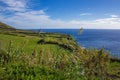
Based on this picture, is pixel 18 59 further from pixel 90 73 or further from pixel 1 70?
pixel 90 73

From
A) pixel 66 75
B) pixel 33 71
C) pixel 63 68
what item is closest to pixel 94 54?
pixel 63 68

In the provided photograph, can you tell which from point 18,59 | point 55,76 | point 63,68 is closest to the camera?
point 55,76

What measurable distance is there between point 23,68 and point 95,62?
4.06m

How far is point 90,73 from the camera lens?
11.4 m

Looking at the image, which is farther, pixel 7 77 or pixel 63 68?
pixel 63 68

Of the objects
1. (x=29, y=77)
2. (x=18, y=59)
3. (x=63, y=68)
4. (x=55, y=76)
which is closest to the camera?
(x=29, y=77)

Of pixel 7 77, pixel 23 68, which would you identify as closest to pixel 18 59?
pixel 23 68

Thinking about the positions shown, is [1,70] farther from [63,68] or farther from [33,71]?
[63,68]

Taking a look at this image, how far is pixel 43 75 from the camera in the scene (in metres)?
8.12

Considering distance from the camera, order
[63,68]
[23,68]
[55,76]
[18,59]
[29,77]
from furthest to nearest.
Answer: [18,59] < [63,68] < [23,68] < [55,76] < [29,77]

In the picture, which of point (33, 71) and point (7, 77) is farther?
point (33, 71)

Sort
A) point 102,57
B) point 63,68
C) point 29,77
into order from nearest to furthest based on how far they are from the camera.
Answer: point 29,77, point 63,68, point 102,57

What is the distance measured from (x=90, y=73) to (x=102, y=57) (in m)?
1.10

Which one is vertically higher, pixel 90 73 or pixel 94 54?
pixel 94 54
